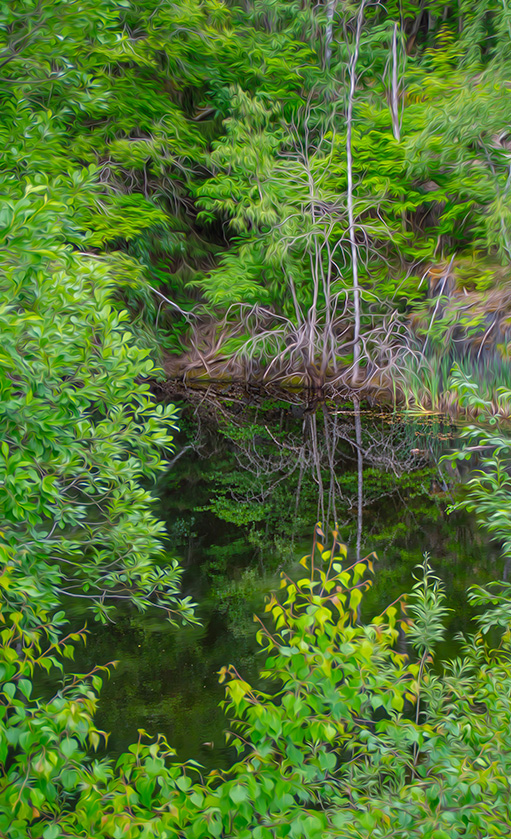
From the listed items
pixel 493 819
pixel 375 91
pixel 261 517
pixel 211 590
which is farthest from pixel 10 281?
pixel 375 91

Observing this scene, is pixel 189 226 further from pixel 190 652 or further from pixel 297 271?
pixel 190 652

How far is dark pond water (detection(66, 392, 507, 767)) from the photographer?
5180 mm

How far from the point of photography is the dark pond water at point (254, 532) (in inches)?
204

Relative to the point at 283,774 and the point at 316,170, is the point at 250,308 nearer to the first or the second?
the point at 316,170

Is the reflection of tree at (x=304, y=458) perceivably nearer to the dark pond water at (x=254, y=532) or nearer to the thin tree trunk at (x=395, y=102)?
the dark pond water at (x=254, y=532)

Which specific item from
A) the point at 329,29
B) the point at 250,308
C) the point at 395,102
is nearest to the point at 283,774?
the point at 250,308

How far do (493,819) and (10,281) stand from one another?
329 centimetres

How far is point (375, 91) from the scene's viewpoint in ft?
54.0

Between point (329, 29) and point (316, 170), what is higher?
point (329, 29)

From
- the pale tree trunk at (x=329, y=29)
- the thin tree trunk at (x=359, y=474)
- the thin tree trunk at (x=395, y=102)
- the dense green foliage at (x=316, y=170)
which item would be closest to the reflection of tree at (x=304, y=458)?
the thin tree trunk at (x=359, y=474)

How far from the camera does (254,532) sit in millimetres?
8688

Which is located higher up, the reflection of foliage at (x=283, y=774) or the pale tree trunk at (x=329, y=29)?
the pale tree trunk at (x=329, y=29)

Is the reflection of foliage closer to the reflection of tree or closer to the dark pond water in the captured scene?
the dark pond water

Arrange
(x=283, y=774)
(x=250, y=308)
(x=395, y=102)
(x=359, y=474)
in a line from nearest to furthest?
(x=283, y=774) < (x=359, y=474) < (x=395, y=102) < (x=250, y=308)
